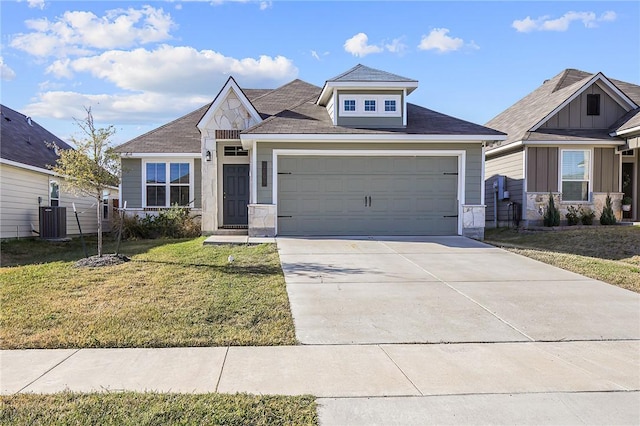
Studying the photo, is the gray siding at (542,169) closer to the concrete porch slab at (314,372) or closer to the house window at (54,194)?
the concrete porch slab at (314,372)

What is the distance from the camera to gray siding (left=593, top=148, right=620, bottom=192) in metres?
16.1

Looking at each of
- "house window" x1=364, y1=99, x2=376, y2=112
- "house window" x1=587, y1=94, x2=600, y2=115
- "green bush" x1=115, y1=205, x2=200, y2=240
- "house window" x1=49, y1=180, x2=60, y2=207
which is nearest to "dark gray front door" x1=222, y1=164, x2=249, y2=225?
"green bush" x1=115, y1=205, x2=200, y2=240

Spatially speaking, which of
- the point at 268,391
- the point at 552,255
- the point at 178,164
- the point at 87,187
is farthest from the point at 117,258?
the point at 552,255

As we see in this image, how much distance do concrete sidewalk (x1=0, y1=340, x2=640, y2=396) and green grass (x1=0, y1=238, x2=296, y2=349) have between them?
32 centimetres

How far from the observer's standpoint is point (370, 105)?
1386cm

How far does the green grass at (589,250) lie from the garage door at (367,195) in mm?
2156

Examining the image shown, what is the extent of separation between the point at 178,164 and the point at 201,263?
8.60 meters

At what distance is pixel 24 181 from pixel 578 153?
1960 cm

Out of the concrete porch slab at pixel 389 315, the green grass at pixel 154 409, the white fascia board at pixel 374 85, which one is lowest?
the green grass at pixel 154 409

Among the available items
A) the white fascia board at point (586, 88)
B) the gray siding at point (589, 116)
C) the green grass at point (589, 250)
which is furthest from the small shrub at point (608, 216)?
the white fascia board at point (586, 88)

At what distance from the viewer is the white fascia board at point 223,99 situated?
45.0 ft

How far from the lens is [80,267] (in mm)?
9000

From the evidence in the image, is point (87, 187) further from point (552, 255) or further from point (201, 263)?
point (552, 255)

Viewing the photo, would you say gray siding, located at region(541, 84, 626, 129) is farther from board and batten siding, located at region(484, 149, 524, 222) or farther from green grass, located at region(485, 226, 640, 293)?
green grass, located at region(485, 226, 640, 293)
